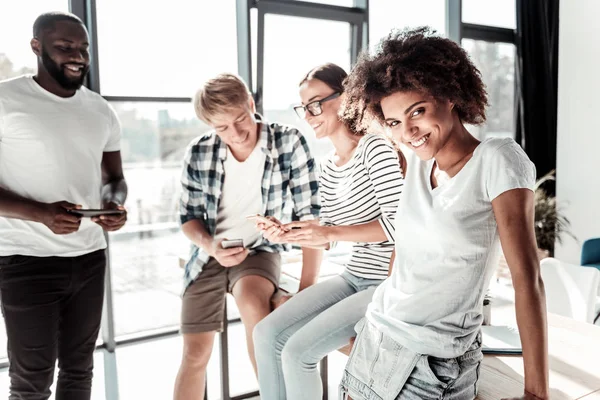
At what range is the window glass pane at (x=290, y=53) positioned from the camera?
12.6 ft

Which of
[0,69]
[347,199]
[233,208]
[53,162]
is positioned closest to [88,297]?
[53,162]

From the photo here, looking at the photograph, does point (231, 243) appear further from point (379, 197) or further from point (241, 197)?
point (379, 197)

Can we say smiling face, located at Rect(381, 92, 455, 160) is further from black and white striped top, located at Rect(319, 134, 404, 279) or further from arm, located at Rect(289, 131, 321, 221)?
arm, located at Rect(289, 131, 321, 221)

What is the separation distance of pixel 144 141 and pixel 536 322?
9.91 feet

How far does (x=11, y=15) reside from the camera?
3.08 m

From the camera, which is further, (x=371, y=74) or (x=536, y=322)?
(x=371, y=74)

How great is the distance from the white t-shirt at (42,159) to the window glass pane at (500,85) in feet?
13.4

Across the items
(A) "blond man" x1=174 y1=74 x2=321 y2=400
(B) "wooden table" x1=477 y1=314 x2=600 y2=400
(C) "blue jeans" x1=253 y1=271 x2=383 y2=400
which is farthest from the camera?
(A) "blond man" x1=174 y1=74 x2=321 y2=400

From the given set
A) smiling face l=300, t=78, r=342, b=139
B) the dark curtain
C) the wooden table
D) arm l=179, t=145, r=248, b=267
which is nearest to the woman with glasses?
smiling face l=300, t=78, r=342, b=139

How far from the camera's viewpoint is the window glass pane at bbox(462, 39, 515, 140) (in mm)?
5258

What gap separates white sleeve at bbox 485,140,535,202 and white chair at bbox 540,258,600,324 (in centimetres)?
145

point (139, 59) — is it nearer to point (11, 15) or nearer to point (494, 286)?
point (11, 15)

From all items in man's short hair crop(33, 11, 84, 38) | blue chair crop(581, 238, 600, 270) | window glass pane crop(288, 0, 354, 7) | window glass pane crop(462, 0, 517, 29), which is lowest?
blue chair crop(581, 238, 600, 270)

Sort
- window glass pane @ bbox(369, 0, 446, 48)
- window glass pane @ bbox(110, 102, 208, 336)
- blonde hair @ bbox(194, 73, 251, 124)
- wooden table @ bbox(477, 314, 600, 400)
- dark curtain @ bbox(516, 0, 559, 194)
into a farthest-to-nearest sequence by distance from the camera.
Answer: dark curtain @ bbox(516, 0, 559, 194), window glass pane @ bbox(369, 0, 446, 48), window glass pane @ bbox(110, 102, 208, 336), blonde hair @ bbox(194, 73, 251, 124), wooden table @ bbox(477, 314, 600, 400)
